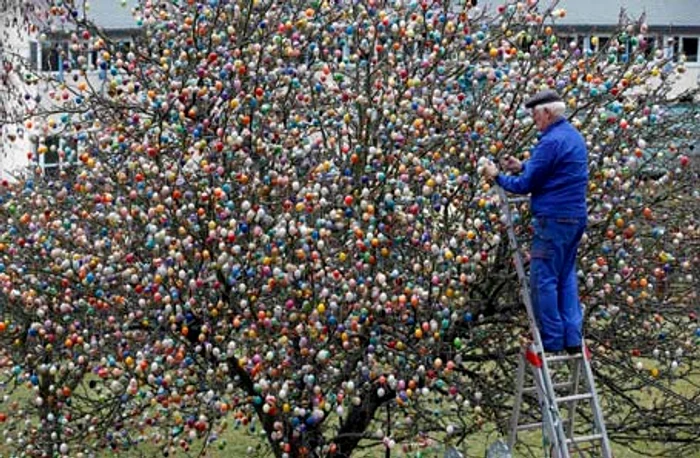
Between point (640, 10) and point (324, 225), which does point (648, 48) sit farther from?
point (640, 10)

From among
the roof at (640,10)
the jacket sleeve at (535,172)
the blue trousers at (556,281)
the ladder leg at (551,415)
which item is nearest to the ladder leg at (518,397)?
the ladder leg at (551,415)

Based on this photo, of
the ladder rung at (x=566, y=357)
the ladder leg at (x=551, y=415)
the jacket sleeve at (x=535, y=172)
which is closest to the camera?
the jacket sleeve at (x=535, y=172)

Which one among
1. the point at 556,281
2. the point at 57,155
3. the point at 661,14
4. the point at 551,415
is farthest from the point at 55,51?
the point at 661,14

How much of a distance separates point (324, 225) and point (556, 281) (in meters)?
1.49

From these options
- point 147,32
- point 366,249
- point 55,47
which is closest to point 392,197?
point 366,249

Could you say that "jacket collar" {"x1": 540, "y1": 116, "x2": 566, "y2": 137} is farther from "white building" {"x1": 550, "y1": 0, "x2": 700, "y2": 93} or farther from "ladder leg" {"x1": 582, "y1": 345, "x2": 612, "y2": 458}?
"white building" {"x1": 550, "y1": 0, "x2": 700, "y2": 93}

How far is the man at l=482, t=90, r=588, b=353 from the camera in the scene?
22.9ft

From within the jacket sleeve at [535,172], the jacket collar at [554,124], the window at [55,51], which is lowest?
the jacket sleeve at [535,172]

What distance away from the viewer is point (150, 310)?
7465 millimetres

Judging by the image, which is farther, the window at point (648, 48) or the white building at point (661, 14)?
the white building at point (661, 14)

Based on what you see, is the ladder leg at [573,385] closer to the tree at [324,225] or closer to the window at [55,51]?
the tree at [324,225]

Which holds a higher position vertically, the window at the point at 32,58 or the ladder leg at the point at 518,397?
the window at the point at 32,58

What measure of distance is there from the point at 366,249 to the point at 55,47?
340cm

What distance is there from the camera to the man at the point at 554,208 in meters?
6.98
